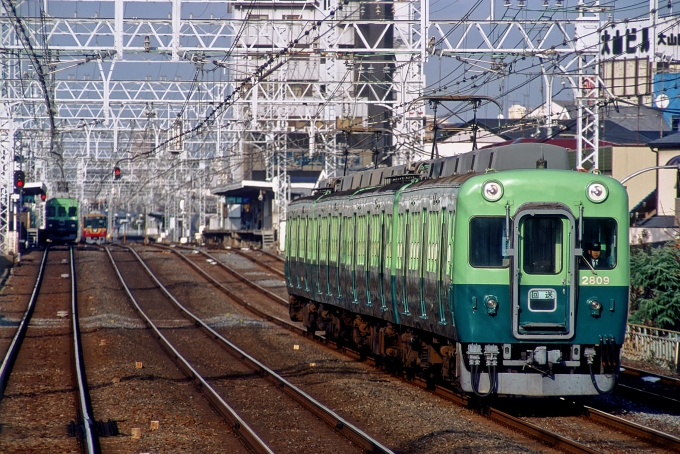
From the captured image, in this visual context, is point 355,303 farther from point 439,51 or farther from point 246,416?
point 439,51

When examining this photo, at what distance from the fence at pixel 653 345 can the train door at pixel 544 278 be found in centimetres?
629

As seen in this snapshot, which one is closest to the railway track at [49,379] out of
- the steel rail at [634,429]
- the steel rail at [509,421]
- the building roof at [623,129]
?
the steel rail at [509,421]

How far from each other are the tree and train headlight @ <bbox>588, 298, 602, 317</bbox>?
9.03 metres

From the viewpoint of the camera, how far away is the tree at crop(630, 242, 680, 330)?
20109mm

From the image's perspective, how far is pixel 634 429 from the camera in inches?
427

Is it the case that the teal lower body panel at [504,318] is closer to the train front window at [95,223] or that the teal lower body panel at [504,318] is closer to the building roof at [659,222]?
the building roof at [659,222]

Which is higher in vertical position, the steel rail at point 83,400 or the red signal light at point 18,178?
the red signal light at point 18,178

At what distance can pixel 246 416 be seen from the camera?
12.4 metres

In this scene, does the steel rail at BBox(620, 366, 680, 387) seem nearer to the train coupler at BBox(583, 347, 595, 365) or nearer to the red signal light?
the train coupler at BBox(583, 347, 595, 365)

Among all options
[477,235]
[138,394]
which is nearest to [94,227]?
[138,394]

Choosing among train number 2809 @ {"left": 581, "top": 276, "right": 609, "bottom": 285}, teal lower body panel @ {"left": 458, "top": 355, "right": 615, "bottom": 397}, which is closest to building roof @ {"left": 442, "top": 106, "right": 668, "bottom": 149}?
train number 2809 @ {"left": 581, "top": 276, "right": 609, "bottom": 285}

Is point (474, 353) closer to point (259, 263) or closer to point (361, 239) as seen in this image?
point (361, 239)

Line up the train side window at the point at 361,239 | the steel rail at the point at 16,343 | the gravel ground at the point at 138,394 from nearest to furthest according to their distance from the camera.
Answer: the gravel ground at the point at 138,394 → the steel rail at the point at 16,343 → the train side window at the point at 361,239

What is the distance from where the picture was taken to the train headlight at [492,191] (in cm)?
1166
